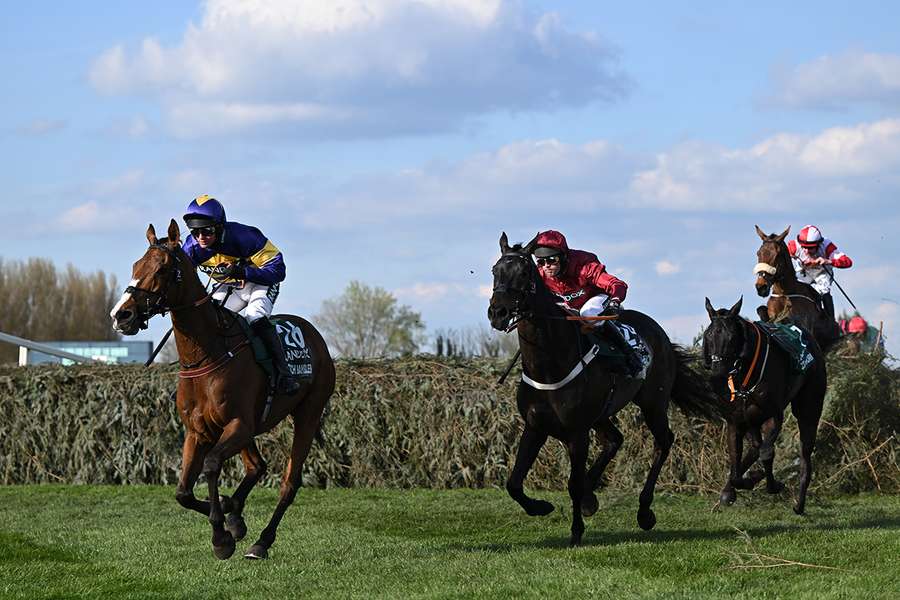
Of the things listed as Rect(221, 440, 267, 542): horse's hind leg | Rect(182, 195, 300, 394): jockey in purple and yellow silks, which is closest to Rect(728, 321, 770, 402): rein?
Rect(182, 195, 300, 394): jockey in purple and yellow silks

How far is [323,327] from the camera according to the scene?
47.0m

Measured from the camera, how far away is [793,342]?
443 inches

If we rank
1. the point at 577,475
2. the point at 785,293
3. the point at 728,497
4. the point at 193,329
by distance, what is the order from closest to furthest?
the point at 193,329 < the point at 577,475 < the point at 728,497 < the point at 785,293

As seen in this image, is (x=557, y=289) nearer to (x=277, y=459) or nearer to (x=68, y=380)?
(x=277, y=459)

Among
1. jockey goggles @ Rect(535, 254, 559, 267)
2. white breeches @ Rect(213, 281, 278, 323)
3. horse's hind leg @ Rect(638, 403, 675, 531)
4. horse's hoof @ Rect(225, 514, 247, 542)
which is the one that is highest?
jockey goggles @ Rect(535, 254, 559, 267)

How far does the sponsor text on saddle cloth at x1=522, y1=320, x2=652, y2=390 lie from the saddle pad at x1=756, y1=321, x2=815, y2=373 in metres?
1.47

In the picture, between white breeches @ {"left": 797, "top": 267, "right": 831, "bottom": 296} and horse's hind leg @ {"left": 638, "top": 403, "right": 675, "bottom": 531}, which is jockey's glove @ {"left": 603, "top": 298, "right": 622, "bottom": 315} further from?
white breeches @ {"left": 797, "top": 267, "right": 831, "bottom": 296}

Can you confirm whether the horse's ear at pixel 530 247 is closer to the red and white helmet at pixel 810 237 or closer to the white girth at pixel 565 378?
the white girth at pixel 565 378

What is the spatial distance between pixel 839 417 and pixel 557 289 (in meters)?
4.70

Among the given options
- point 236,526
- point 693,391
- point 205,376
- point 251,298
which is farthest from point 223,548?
point 693,391

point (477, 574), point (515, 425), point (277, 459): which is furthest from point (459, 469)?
point (477, 574)

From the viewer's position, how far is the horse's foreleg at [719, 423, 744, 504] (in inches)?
419

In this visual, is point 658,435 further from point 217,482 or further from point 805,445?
point 217,482

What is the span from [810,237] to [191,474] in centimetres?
763
